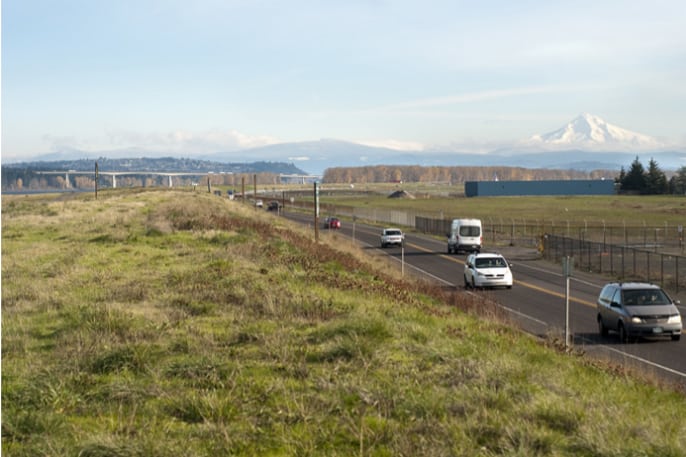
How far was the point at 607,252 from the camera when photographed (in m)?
57.8

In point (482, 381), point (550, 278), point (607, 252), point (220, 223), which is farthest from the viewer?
point (607, 252)

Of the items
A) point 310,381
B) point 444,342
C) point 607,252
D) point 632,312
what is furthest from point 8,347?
point 607,252

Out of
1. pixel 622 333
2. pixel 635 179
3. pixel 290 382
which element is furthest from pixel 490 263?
pixel 635 179

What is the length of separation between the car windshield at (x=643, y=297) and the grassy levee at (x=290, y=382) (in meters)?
6.16

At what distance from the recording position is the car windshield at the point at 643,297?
24594 mm

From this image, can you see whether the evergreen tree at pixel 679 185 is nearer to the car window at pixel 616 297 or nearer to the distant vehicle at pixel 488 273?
the distant vehicle at pixel 488 273

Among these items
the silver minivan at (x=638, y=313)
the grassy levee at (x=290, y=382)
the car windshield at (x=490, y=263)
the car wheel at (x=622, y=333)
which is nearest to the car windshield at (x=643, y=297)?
the silver minivan at (x=638, y=313)

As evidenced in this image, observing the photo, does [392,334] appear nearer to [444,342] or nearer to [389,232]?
[444,342]

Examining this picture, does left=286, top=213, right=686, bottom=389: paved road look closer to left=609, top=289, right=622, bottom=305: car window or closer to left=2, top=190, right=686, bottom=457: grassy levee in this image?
left=609, top=289, right=622, bottom=305: car window

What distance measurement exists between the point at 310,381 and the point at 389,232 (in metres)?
56.1

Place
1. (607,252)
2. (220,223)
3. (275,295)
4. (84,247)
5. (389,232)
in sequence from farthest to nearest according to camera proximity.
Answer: (389,232)
(607,252)
(220,223)
(84,247)
(275,295)

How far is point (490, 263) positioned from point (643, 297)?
14.2 metres

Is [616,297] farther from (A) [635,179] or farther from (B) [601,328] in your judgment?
(A) [635,179]

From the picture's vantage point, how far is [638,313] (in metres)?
24.1
